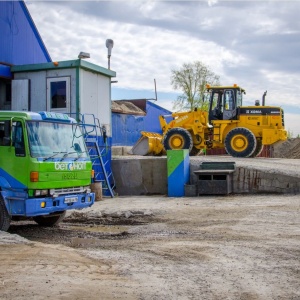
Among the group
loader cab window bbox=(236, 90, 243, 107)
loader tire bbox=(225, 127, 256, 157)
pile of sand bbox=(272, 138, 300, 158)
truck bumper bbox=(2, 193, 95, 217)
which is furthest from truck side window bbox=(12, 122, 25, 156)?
pile of sand bbox=(272, 138, 300, 158)

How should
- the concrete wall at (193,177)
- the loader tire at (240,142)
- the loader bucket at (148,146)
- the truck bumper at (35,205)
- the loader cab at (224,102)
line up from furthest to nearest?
the loader bucket at (148,146) → the loader cab at (224,102) → the loader tire at (240,142) → the concrete wall at (193,177) → the truck bumper at (35,205)

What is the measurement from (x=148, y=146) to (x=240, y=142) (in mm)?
4723

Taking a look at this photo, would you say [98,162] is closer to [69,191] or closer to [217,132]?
[217,132]

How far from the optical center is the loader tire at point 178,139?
23703 mm

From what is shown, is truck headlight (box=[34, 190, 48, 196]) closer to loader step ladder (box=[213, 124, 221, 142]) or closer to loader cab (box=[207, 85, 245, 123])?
loader cab (box=[207, 85, 245, 123])

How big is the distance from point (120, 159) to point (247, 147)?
5.84 meters

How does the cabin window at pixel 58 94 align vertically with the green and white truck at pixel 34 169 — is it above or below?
above

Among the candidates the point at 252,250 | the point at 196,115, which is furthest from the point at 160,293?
the point at 196,115

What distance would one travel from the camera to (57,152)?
10.6 m

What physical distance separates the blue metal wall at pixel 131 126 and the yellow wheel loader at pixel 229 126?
801cm

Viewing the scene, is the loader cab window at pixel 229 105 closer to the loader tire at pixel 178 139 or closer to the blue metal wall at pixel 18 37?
the loader tire at pixel 178 139

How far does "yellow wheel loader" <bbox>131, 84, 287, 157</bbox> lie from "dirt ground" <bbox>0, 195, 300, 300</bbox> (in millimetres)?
9022

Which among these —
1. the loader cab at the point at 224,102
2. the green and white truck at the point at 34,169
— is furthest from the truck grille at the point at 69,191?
the loader cab at the point at 224,102

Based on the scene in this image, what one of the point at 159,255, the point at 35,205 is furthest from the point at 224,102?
the point at 159,255
